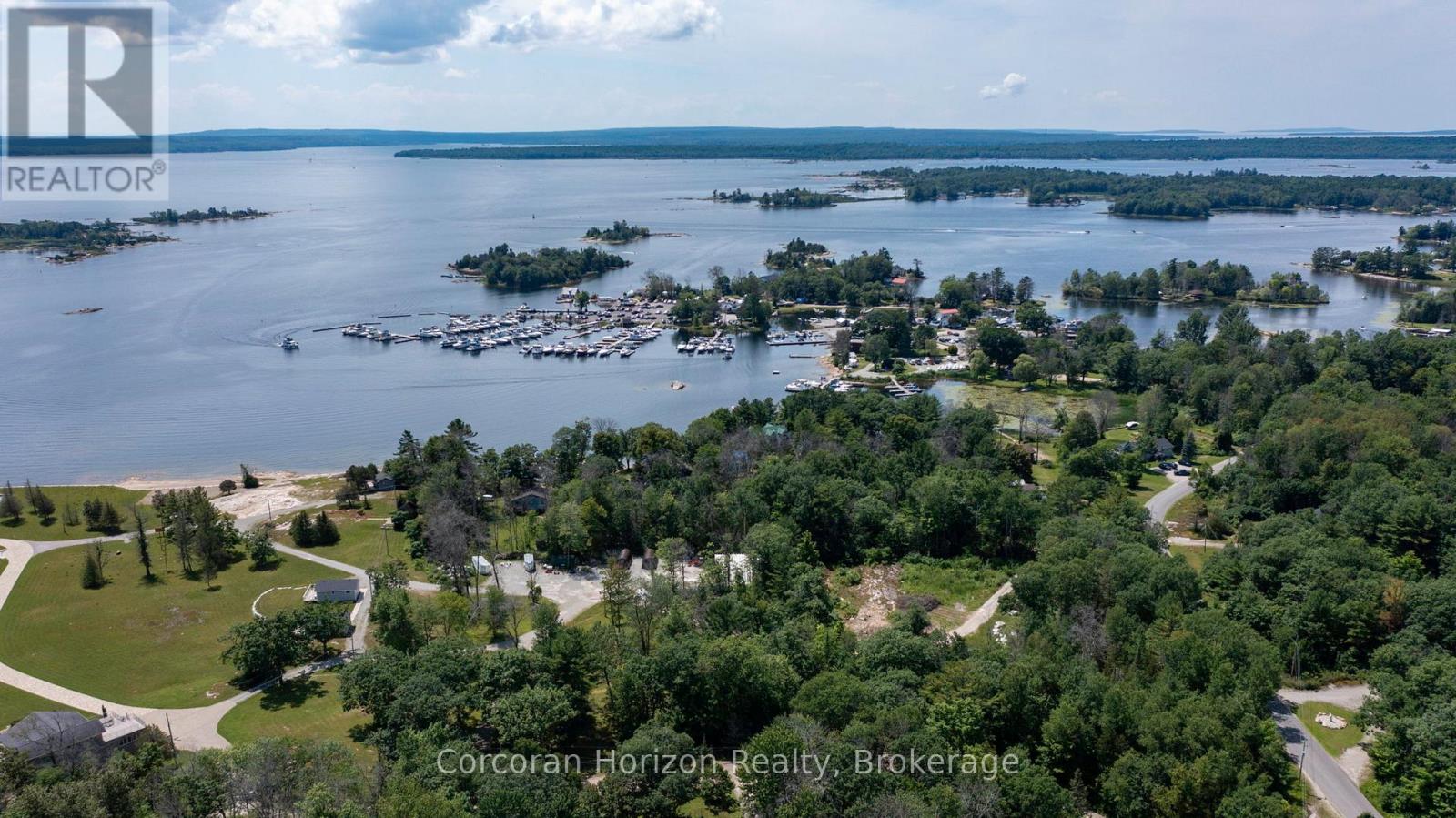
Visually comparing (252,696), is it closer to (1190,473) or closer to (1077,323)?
(1190,473)

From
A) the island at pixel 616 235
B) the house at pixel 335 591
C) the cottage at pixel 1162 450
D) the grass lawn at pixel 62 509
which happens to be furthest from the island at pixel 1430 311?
the grass lawn at pixel 62 509

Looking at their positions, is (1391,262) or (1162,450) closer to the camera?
(1162,450)

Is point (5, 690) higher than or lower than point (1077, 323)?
lower

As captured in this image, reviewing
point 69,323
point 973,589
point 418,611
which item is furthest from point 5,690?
point 69,323

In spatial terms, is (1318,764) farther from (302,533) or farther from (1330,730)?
(302,533)

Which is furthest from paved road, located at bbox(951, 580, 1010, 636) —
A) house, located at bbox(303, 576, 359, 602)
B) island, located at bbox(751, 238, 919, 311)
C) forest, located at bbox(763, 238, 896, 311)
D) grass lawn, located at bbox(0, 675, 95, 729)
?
forest, located at bbox(763, 238, 896, 311)

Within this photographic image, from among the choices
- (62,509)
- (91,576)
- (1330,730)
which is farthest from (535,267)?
(1330,730)

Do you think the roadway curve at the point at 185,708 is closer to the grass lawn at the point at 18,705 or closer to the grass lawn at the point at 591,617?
the grass lawn at the point at 18,705
